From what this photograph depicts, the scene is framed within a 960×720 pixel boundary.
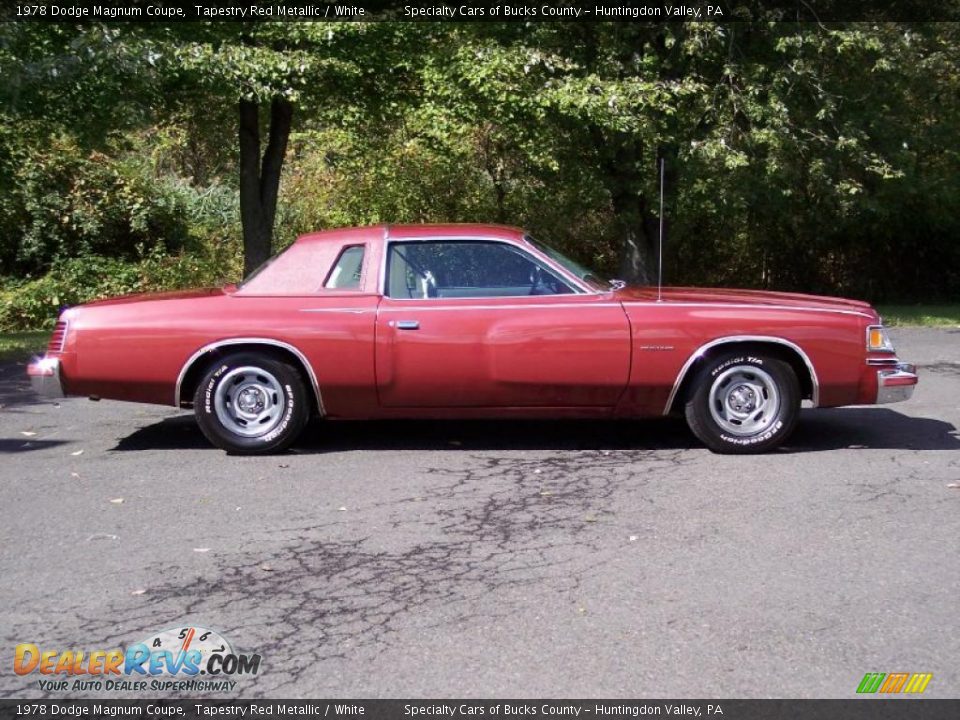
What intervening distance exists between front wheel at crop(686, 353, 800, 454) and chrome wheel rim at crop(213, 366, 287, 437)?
107 inches

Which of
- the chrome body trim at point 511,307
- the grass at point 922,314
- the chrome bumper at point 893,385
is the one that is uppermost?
the chrome body trim at point 511,307

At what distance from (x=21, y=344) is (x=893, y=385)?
10934 mm

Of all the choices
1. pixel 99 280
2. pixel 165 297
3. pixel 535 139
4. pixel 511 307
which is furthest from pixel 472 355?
pixel 99 280

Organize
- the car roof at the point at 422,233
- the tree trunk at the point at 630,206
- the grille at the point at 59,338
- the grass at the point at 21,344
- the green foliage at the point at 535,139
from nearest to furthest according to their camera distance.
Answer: the grille at the point at 59,338 < the car roof at the point at 422,233 < the grass at the point at 21,344 < the green foliage at the point at 535,139 < the tree trunk at the point at 630,206

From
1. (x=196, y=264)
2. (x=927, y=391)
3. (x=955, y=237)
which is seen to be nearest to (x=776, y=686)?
(x=927, y=391)

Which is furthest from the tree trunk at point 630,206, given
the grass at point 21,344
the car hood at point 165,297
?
the car hood at point 165,297

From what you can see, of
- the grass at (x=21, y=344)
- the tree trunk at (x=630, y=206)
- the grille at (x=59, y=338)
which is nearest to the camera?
the grille at (x=59, y=338)

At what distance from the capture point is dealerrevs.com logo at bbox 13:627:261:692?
3.81 m

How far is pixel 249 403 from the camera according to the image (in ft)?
24.1

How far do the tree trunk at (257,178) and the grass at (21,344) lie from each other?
3.01 meters

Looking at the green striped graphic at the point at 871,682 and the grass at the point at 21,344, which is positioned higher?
the grass at the point at 21,344

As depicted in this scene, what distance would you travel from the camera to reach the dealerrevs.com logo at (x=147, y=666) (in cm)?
381

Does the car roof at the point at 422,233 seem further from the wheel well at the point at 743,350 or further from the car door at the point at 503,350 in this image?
the wheel well at the point at 743,350

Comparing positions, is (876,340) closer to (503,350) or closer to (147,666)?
(503,350)
